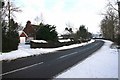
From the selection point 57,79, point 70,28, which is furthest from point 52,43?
point 70,28

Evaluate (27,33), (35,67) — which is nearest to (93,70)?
(35,67)

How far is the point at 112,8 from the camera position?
153ft

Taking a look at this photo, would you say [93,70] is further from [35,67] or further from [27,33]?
[27,33]

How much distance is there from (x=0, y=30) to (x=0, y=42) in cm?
199

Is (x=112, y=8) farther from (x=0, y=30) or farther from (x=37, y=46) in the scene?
(x=0, y=30)

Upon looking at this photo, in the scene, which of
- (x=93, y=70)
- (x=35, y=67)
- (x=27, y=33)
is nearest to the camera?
(x=93, y=70)

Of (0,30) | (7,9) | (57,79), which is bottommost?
(57,79)

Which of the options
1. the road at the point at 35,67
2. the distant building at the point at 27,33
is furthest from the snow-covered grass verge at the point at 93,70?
the distant building at the point at 27,33

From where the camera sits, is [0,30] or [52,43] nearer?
[0,30]

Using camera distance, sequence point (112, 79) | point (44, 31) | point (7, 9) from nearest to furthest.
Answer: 1. point (112, 79)
2. point (7, 9)
3. point (44, 31)

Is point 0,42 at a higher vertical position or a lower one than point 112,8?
lower

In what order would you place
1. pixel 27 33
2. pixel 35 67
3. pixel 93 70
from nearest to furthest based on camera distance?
1. pixel 93 70
2. pixel 35 67
3. pixel 27 33

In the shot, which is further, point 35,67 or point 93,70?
point 35,67

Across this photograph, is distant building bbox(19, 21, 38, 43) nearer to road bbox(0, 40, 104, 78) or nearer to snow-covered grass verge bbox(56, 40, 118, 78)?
road bbox(0, 40, 104, 78)
